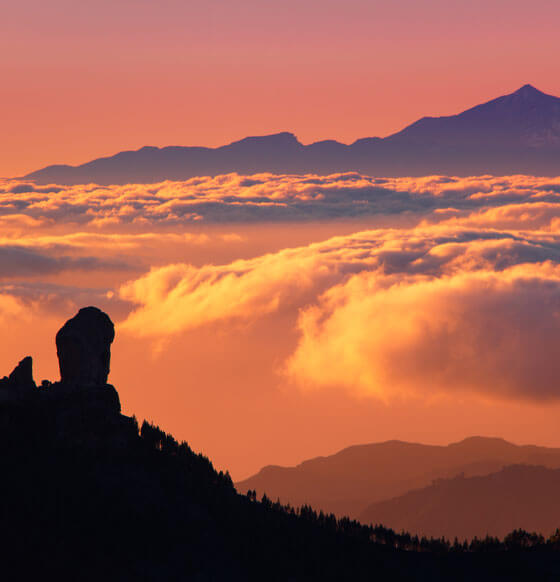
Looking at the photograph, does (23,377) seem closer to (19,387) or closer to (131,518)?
(19,387)

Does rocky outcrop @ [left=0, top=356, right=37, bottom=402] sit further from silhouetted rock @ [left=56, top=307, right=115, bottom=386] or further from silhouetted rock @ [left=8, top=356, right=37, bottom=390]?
silhouetted rock @ [left=56, top=307, right=115, bottom=386]

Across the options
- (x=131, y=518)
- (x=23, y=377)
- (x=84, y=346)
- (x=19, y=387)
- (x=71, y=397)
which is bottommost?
(x=131, y=518)

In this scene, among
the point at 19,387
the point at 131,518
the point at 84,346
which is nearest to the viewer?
the point at 131,518

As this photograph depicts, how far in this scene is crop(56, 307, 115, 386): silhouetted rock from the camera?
14475cm

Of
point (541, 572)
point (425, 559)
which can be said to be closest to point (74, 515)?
point (425, 559)

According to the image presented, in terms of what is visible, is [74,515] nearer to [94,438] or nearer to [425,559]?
[94,438]

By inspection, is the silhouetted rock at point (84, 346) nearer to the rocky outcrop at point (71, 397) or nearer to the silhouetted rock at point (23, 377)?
the rocky outcrop at point (71, 397)

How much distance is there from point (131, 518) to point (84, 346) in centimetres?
2902

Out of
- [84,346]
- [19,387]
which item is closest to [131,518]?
[19,387]

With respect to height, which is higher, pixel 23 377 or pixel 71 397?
pixel 23 377

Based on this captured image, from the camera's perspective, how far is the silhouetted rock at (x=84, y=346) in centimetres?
14475

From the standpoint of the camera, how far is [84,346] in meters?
145

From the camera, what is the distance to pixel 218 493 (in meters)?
155

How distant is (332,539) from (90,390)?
4924 centimetres
